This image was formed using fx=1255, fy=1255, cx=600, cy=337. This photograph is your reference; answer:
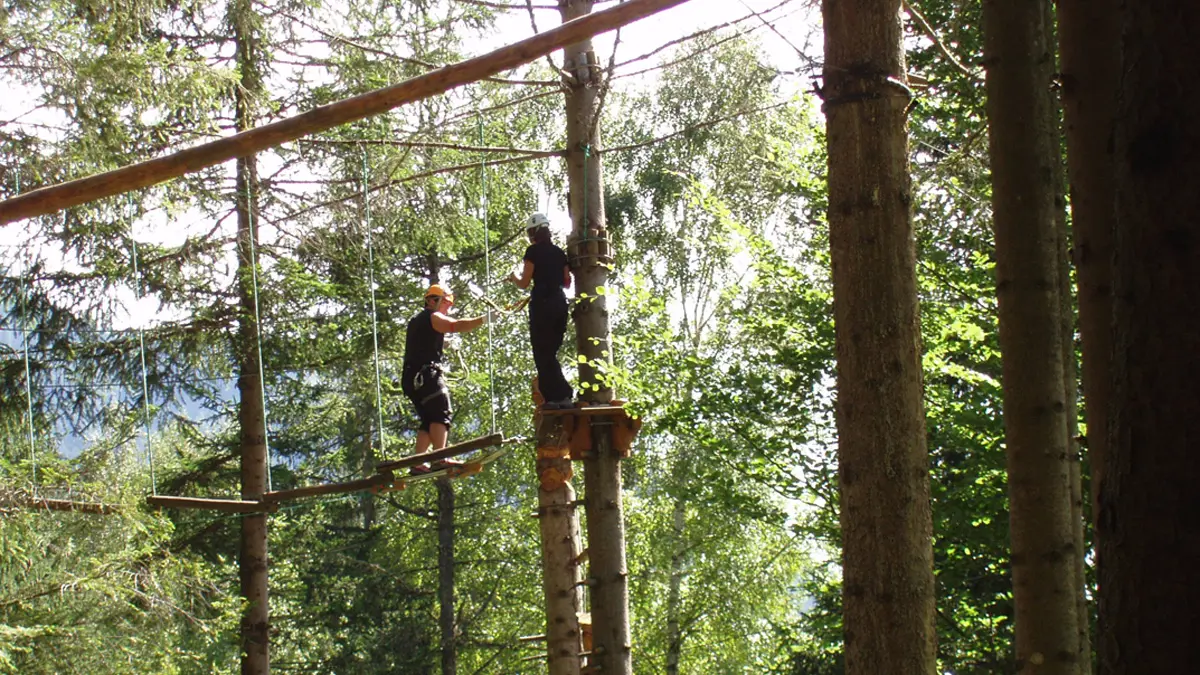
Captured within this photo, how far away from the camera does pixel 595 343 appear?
9.10 meters

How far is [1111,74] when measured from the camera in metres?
3.56

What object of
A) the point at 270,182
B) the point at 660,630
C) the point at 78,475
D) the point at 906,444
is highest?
the point at 270,182

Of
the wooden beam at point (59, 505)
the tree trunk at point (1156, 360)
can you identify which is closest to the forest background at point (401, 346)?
the wooden beam at point (59, 505)

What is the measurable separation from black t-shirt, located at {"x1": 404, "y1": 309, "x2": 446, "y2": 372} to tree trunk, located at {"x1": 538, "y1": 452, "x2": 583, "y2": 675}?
1.26 m

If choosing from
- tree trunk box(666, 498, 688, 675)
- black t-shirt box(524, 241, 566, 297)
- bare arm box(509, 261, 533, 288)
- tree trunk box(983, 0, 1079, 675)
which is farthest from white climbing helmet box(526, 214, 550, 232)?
tree trunk box(666, 498, 688, 675)

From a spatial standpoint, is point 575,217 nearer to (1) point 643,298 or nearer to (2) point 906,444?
(1) point 643,298

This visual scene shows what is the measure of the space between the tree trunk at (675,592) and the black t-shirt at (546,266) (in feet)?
41.8

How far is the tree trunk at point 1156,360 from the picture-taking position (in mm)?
1888

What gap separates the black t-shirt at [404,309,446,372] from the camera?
927 cm

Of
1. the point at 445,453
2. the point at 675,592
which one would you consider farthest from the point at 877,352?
the point at 675,592

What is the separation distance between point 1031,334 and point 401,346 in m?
13.0

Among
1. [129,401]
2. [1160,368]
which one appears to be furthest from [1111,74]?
[129,401]

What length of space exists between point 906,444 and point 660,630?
61.0 feet

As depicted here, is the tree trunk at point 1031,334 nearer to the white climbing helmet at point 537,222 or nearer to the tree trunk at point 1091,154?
the tree trunk at point 1091,154
